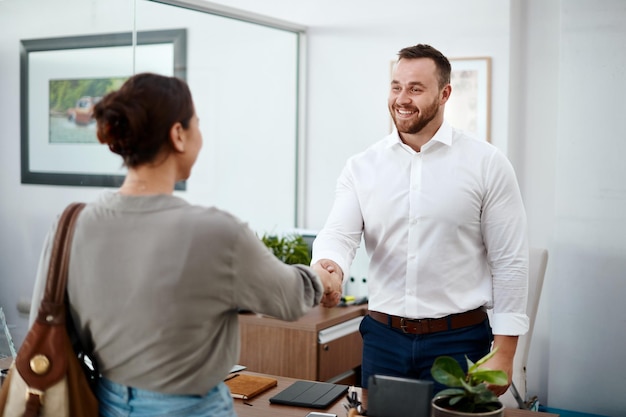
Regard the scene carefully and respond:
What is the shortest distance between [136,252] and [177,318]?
15cm

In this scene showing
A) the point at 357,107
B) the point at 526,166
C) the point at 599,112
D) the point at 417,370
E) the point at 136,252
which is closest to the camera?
the point at 136,252

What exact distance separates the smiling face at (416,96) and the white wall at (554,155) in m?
1.53

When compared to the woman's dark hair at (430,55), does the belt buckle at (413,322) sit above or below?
below

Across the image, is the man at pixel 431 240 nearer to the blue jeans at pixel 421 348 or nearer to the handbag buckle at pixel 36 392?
the blue jeans at pixel 421 348

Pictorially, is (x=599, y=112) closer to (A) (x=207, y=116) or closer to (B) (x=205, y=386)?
(A) (x=207, y=116)

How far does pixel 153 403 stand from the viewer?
61.0 inches

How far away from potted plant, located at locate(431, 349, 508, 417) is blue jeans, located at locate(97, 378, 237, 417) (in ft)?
1.57

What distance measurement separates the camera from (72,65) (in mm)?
3514

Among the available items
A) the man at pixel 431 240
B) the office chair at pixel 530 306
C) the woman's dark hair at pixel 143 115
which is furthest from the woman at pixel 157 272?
the office chair at pixel 530 306

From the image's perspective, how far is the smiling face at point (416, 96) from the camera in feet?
8.50

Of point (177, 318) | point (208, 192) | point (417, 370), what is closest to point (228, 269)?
point (177, 318)

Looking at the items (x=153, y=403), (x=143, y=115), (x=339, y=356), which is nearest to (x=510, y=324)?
(x=153, y=403)

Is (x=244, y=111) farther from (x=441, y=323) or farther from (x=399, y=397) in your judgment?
(x=399, y=397)

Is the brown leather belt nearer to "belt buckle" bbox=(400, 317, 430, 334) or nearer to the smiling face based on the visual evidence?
"belt buckle" bbox=(400, 317, 430, 334)
